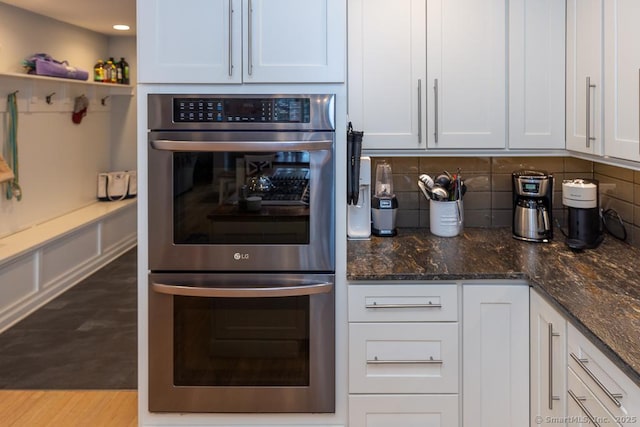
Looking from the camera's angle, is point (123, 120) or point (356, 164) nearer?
point (356, 164)

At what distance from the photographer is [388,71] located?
2260 mm

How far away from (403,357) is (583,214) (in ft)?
3.27

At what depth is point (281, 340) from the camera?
6.20 ft

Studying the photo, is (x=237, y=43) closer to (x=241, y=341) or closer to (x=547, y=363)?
(x=241, y=341)

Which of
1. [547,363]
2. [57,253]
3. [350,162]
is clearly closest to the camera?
[547,363]

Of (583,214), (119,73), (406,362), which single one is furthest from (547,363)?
(119,73)

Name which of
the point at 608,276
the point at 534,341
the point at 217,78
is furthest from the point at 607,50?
the point at 217,78

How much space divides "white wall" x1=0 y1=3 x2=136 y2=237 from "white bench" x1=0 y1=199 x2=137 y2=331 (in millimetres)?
181

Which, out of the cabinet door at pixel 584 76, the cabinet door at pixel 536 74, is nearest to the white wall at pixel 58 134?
the cabinet door at pixel 536 74

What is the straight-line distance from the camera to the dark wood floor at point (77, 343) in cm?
277

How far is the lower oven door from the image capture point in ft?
6.15

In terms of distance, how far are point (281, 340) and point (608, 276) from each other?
1.17 meters

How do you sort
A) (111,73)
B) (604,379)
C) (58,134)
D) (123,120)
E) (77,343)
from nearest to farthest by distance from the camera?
(604,379), (77,343), (58,134), (111,73), (123,120)

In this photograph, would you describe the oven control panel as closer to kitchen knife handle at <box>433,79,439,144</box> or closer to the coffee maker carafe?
kitchen knife handle at <box>433,79,439,144</box>
